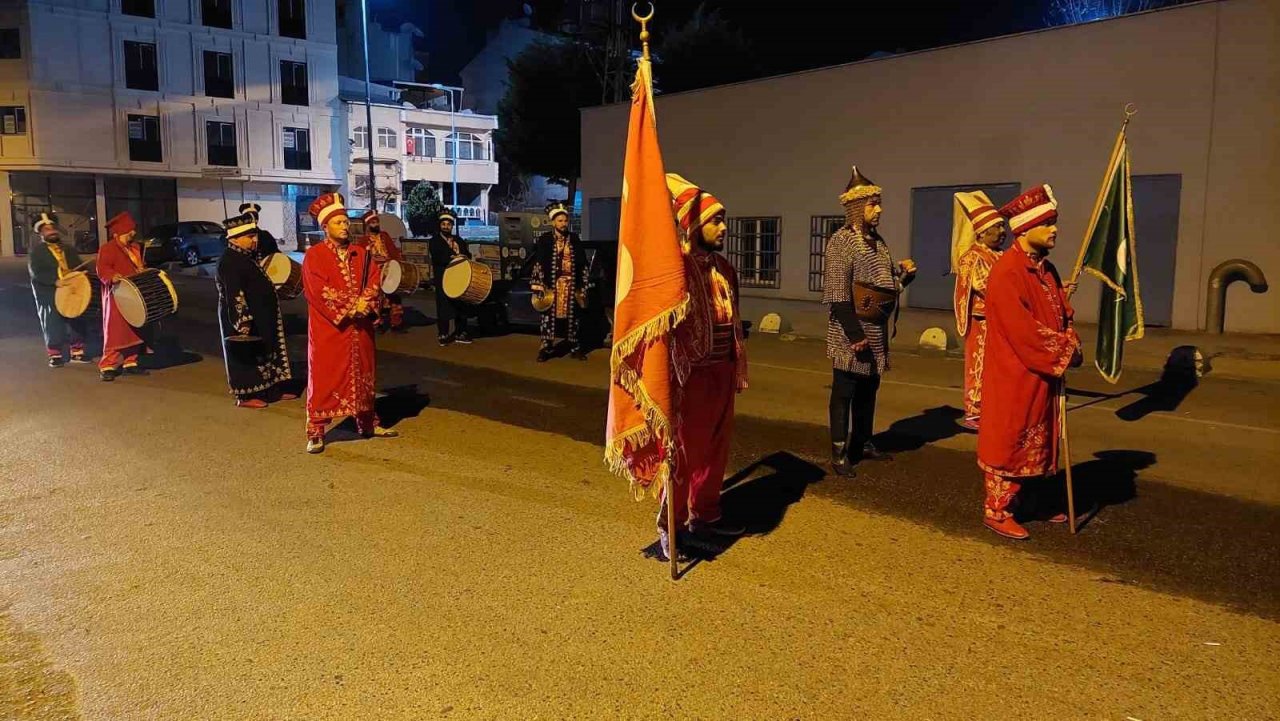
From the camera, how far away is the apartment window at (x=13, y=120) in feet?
127

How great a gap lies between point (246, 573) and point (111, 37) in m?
43.6

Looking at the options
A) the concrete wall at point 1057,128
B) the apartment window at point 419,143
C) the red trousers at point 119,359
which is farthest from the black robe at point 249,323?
the apartment window at point 419,143

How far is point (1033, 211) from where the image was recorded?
5.20 metres

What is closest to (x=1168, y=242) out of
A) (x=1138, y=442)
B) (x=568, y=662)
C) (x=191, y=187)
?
(x=1138, y=442)

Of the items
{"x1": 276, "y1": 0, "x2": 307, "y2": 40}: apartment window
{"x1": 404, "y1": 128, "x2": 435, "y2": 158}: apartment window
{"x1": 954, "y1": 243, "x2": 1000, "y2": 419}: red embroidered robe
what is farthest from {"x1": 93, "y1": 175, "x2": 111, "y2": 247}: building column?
Answer: {"x1": 954, "y1": 243, "x2": 1000, "y2": 419}: red embroidered robe

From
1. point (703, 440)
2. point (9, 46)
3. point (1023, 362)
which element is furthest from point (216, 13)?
point (1023, 362)

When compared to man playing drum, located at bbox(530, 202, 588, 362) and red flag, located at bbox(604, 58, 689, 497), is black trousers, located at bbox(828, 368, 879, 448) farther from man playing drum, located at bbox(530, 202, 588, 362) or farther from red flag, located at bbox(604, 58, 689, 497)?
man playing drum, located at bbox(530, 202, 588, 362)

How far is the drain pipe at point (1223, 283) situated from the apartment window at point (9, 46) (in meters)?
43.1

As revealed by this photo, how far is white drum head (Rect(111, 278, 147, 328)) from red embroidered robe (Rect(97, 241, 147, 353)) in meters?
0.18

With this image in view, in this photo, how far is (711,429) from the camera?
16.9 ft

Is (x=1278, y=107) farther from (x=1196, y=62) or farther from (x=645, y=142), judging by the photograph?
(x=645, y=142)

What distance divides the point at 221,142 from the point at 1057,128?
39009mm

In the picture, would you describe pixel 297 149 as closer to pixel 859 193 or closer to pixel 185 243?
pixel 185 243

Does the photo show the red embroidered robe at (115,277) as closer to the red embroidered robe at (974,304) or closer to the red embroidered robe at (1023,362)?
the red embroidered robe at (974,304)
